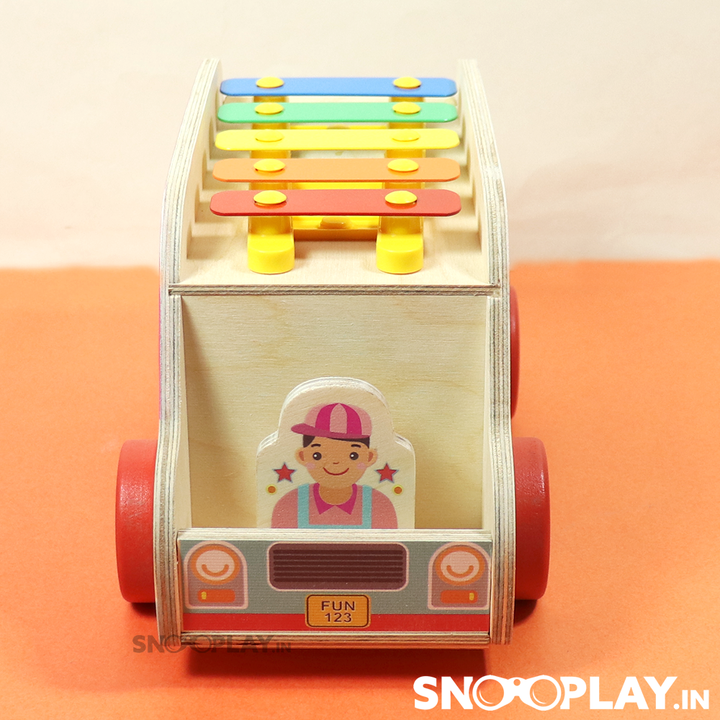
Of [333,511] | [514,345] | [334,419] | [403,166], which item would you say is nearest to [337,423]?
[334,419]

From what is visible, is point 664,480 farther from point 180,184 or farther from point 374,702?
point 180,184

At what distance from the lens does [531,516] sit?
129cm

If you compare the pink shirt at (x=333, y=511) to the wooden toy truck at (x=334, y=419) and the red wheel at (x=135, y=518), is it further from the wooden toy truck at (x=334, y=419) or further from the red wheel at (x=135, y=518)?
the red wheel at (x=135, y=518)

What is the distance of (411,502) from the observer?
140 cm

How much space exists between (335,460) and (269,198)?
32 cm

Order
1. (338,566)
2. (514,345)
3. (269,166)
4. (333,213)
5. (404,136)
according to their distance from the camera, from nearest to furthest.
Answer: (338,566) < (333,213) < (269,166) < (404,136) < (514,345)

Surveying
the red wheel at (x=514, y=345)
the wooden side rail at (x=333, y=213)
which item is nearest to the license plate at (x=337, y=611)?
the wooden side rail at (x=333, y=213)

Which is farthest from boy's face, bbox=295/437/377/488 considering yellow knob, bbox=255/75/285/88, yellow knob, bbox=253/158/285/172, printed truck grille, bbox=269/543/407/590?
yellow knob, bbox=255/75/285/88

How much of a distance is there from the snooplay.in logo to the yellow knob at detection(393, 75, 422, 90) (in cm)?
86

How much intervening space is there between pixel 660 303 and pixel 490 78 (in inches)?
22.4

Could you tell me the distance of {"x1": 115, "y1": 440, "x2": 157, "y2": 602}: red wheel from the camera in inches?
51.2

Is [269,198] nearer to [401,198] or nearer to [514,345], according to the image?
[401,198]

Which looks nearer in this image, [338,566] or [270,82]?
[338,566]

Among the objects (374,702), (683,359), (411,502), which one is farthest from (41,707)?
(683,359)
